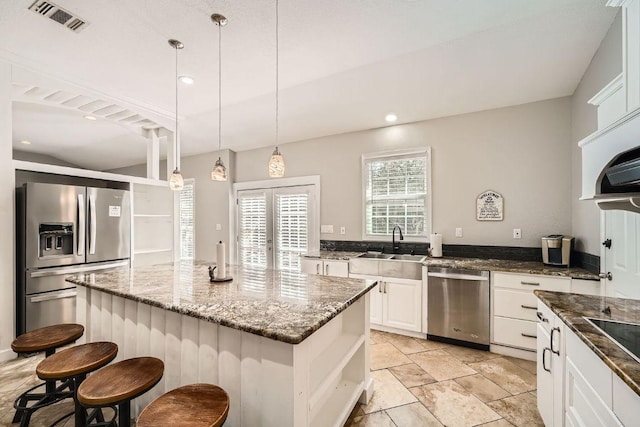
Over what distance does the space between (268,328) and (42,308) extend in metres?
3.13

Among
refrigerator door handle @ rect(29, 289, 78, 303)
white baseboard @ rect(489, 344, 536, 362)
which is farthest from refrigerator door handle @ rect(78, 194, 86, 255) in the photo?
white baseboard @ rect(489, 344, 536, 362)

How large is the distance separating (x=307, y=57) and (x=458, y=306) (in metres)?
2.94

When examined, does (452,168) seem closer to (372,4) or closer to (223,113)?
(372,4)

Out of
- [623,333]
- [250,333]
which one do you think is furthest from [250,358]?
[623,333]

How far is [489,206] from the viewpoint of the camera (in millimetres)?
3281

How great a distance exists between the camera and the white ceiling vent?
1985 mm

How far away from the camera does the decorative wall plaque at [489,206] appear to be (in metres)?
3.23

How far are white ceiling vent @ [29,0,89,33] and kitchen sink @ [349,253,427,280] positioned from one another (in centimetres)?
337

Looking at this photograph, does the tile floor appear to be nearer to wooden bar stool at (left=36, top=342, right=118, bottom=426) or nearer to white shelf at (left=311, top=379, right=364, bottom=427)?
white shelf at (left=311, top=379, right=364, bottom=427)

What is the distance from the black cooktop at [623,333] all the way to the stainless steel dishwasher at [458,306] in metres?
1.59

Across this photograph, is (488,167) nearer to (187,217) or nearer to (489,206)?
(489,206)

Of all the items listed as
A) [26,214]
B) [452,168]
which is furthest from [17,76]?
[452,168]

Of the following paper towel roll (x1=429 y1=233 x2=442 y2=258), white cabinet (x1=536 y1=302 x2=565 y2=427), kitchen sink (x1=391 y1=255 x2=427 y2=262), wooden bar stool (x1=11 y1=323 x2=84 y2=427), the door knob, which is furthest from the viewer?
kitchen sink (x1=391 y1=255 x2=427 y2=262)

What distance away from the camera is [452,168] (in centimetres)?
349
